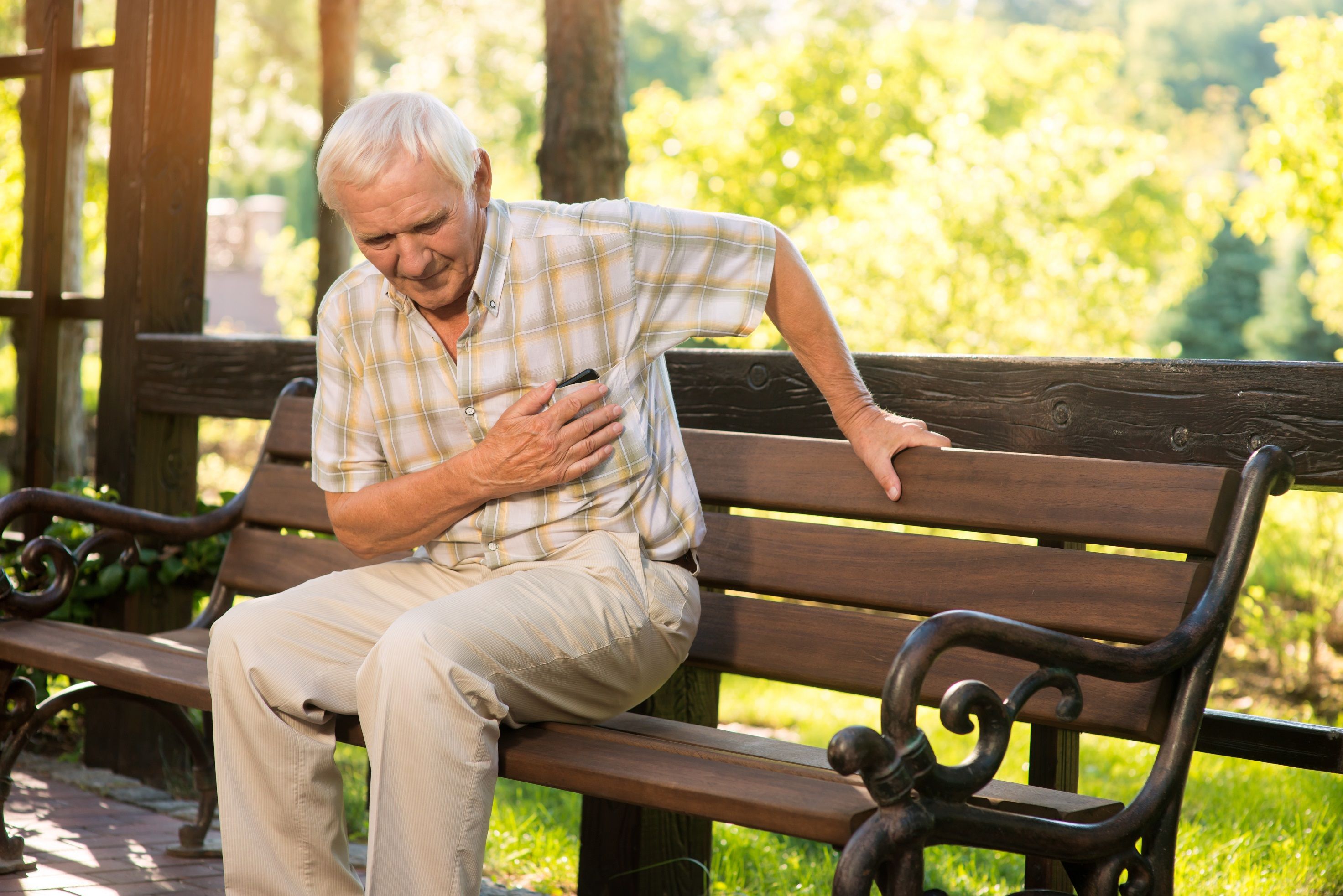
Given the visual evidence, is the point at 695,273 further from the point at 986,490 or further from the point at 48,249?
the point at 48,249

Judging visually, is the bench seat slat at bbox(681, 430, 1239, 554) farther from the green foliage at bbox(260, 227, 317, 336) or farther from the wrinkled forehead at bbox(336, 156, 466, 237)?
the green foliage at bbox(260, 227, 317, 336)

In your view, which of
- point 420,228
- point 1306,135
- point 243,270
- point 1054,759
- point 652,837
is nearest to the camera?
point 420,228

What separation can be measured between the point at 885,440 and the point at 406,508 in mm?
852

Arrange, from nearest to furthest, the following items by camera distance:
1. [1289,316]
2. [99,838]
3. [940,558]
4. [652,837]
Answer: [940,558], [652,837], [99,838], [1289,316]

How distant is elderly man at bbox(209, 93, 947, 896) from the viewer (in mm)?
2227

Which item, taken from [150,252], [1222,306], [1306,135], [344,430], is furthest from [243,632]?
[1222,306]

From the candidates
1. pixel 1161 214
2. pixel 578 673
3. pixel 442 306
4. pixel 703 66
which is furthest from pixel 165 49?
pixel 703 66

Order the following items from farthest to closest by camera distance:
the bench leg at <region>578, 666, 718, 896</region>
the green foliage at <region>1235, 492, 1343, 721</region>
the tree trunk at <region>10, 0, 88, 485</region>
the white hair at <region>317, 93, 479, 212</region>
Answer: the green foliage at <region>1235, 492, 1343, 721</region> → the tree trunk at <region>10, 0, 88, 485</region> → the bench leg at <region>578, 666, 718, 896</region> → the white hair at <region>317, 93, 479, 212</region>

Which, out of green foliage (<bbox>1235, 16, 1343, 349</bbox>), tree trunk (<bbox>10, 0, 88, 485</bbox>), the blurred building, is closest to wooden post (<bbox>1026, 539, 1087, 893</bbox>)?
tree trunk (<bbox>10, 0, 88, 485</bbox>)

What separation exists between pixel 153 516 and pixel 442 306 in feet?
4.39

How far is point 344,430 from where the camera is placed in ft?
8.38

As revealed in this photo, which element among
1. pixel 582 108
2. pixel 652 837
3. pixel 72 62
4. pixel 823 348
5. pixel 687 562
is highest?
pixel 582 108

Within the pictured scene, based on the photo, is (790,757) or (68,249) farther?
(68,249)

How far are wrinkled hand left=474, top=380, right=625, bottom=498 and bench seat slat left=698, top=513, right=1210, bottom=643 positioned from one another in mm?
421
